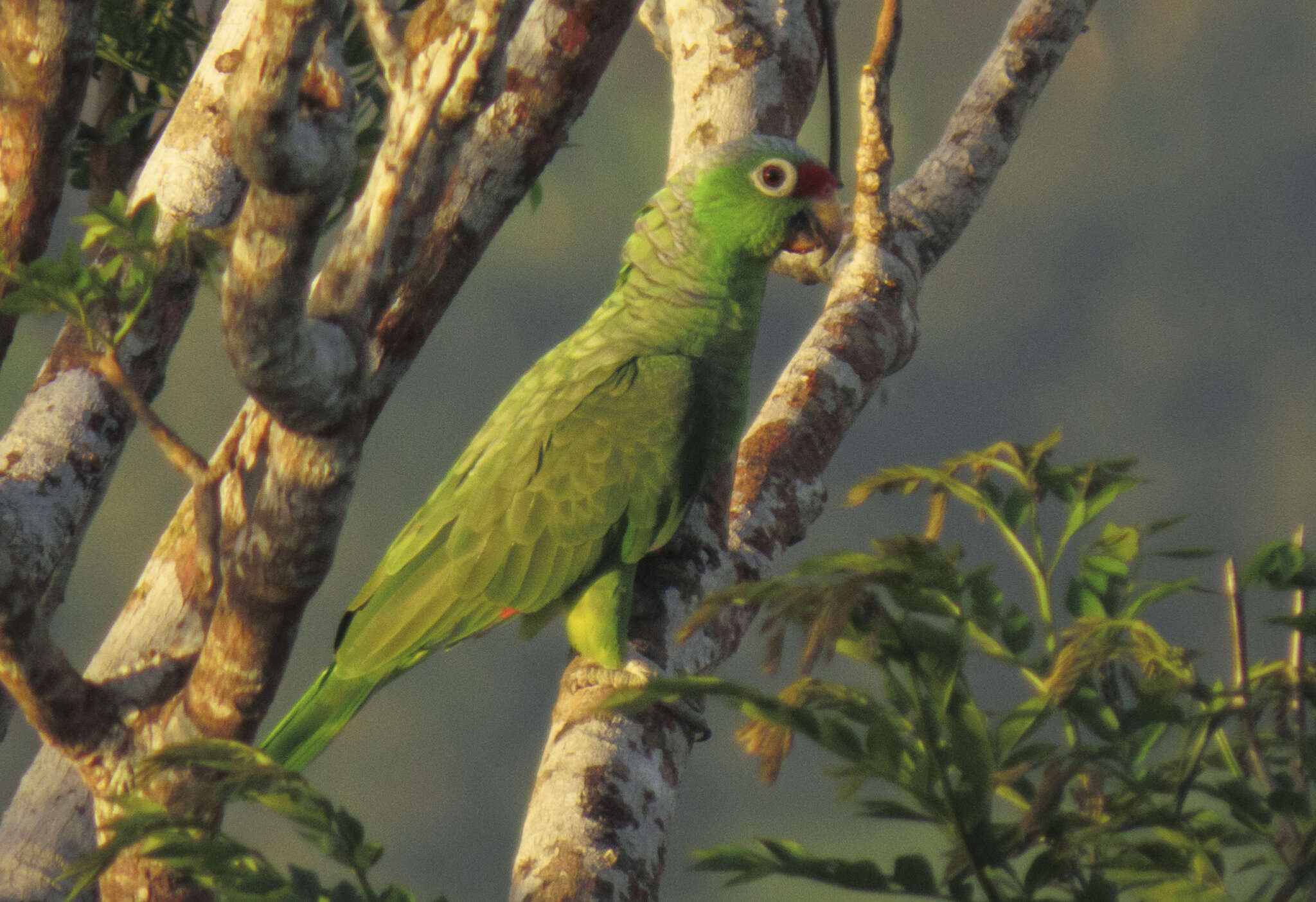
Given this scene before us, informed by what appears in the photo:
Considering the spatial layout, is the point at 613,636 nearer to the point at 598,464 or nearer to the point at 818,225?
the point at 598,464

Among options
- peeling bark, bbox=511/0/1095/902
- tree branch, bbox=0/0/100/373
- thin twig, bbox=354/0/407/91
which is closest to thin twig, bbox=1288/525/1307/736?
peeling bark, bbox=511/0/1095/902

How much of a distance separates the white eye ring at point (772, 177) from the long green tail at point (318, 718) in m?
1.01

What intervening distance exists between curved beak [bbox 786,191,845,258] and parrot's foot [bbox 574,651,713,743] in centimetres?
78

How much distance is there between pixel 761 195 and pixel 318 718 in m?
1.09

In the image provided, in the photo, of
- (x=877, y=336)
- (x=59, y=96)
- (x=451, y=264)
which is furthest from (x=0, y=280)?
(x=877, y=336)

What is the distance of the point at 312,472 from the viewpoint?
1.22 m

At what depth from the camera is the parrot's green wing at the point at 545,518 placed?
1.71m

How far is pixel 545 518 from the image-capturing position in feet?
5.70

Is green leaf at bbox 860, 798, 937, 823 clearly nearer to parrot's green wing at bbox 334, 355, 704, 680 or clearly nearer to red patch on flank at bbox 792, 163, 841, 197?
parrot's green wing at bbox 334, 355, 704, 680

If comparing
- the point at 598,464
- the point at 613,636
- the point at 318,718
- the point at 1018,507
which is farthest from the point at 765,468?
the point at 1018,507

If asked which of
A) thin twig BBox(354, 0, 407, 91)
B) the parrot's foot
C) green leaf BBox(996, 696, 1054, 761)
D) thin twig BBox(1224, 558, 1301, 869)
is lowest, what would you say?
the parrot's foot

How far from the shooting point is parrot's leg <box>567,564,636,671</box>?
1.67 metres

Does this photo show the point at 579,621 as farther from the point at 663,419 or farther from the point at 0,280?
the point at 0,280

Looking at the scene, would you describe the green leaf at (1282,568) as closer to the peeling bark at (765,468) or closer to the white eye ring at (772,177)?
the peeling bark at (765,468)
